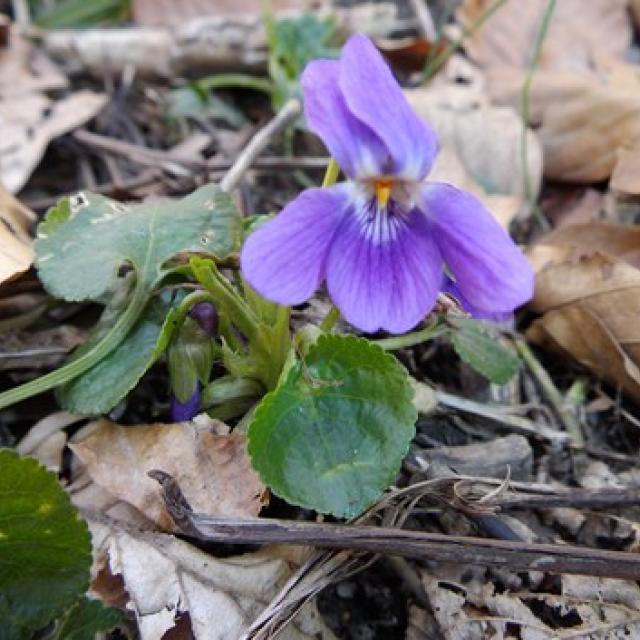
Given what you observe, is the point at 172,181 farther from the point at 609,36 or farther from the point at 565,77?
Result: the point at 609,36

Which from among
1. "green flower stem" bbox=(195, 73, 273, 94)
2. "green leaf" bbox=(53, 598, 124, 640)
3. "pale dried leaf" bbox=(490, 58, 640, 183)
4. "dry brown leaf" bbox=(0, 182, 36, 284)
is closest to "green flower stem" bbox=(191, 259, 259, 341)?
"dry brown leaf" bbox=(0, 182, 36, 284)

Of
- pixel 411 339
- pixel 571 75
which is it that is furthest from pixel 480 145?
pixel 411 339

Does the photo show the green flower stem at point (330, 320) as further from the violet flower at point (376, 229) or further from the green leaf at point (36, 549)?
the green leaf at point (36, 549)

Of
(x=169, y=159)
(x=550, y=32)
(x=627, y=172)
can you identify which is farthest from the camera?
(x=550, y=32)

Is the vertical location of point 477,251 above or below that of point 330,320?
above

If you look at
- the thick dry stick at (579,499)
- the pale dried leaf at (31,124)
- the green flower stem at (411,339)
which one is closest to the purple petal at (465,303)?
the green flower stem at (411,339)

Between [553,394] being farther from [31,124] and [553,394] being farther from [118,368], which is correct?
[31,124]

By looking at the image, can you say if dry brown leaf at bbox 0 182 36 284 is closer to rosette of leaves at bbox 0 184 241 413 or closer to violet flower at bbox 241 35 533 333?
rosette of leaves at bbox 0 184 241 413
